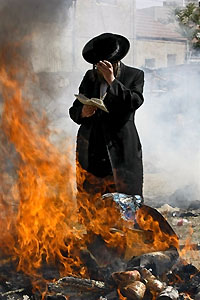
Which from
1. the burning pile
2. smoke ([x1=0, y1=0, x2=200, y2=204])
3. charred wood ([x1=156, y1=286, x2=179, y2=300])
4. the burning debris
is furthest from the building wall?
charred wood ([x1=156, y1=286, x2=179, y2=300])

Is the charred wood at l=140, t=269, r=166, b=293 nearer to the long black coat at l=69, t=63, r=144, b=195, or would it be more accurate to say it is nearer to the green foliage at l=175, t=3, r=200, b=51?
the long black coat at l=69, t=63, r=144, b=195

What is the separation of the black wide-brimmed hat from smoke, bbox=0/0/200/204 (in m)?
0.83

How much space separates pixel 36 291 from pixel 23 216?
0.75m

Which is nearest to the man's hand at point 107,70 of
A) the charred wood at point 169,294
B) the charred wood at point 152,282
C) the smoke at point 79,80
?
the smoke at point 79,80

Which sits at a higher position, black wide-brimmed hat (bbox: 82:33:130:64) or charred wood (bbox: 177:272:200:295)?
black wide-brimmed hat (bbox: 82:33:130:64)

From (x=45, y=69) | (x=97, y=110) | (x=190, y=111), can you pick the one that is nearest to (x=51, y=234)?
(x=97, y=110)

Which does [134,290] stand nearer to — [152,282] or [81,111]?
[152,282]

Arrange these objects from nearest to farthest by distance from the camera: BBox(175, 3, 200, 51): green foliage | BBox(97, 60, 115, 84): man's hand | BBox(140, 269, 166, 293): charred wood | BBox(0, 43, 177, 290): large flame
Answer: BBox(140, 269, 166, 293): charred wood < BBox(0, 43, 177, 290): large flame < BBox(97, 60, 115, 84): man's hand < BBox(175, 3, 200, 51): green foliage

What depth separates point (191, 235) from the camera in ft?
17.5

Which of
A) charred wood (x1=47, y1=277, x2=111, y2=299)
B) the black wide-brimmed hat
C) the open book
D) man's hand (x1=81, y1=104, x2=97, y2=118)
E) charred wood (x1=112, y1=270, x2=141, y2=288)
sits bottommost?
charred wood (x1=47, y1=277, x2=111, y2=299)

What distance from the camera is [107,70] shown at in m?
3.78

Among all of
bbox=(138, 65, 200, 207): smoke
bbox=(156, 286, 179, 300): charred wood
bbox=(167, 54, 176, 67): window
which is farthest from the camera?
bbox=(167, 54, 176, 67): window

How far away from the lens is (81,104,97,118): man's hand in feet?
12.8

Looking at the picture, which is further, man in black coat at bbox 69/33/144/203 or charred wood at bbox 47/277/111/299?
man in black coat at bbox 69/33/144/203
